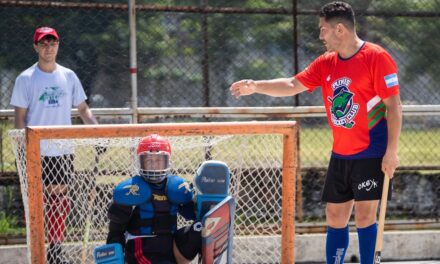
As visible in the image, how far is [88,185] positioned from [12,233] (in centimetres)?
148

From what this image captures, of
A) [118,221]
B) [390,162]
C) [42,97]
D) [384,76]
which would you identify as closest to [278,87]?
[384,76]

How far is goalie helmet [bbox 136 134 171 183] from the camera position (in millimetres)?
5918

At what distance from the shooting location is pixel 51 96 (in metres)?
7.58

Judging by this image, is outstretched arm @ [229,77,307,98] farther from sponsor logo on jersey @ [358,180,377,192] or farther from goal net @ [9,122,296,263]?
sponsor logo on jersey @ [358,180,377,192]

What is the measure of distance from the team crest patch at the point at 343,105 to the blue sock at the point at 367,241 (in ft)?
2.46

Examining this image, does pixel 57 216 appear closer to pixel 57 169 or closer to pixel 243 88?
pixel 57 169

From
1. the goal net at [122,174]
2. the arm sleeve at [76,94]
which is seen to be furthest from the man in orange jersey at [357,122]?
the arm sleeve at [76,94]

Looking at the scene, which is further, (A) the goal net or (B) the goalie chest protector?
(A) the goal net

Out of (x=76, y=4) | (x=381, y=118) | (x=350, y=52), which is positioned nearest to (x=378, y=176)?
(x=381, y=118)

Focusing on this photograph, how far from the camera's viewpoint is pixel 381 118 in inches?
252

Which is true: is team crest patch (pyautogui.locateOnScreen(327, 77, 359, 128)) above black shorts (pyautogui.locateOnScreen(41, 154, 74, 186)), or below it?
above

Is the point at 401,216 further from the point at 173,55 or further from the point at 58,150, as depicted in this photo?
the point at 58,150

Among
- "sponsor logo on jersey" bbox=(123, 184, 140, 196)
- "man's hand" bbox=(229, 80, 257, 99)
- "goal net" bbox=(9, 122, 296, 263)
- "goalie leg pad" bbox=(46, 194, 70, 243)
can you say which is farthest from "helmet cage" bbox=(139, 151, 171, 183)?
"goalie leg pad" bbox=(46, 194, 70, 243)

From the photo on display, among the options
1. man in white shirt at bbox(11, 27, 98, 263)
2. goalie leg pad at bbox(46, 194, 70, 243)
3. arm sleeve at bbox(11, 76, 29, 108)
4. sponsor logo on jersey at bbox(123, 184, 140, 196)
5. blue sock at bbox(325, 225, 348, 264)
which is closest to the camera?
sponsor logo on jersey at bbox(123, 184, 140, 196)
